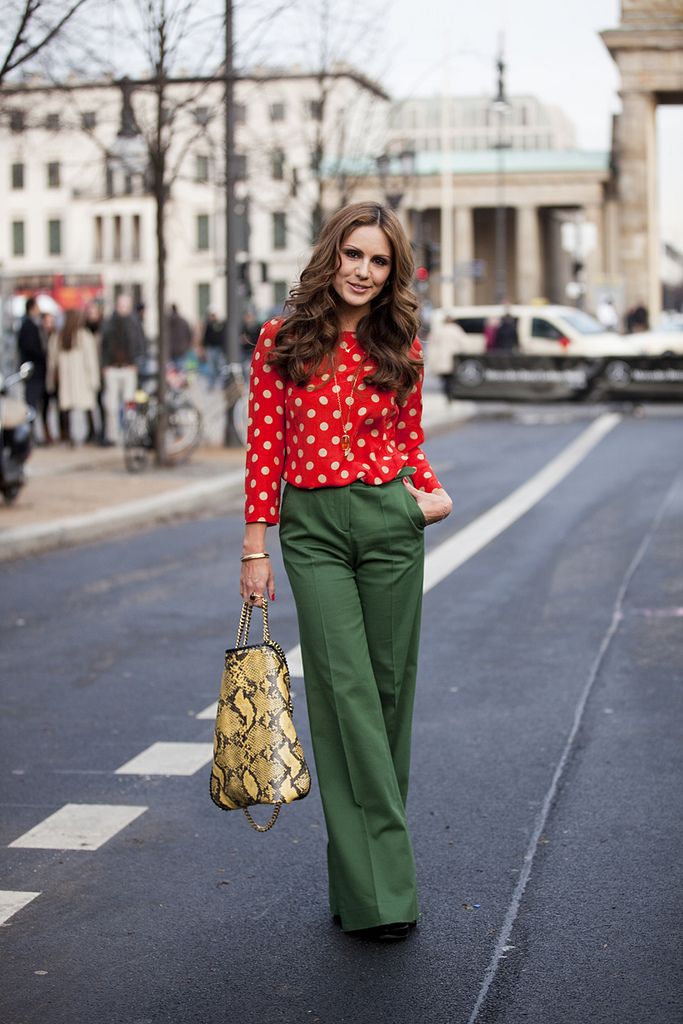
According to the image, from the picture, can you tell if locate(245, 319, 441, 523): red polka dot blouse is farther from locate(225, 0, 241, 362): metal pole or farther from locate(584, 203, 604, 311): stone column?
locate(584, 203, 604, 311): stone column

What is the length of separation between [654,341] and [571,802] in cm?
3028

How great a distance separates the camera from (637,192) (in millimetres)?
63594

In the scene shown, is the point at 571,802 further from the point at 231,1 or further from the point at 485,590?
the point at 231,1

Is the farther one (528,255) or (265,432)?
(528,255)

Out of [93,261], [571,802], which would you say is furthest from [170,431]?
[93,261]

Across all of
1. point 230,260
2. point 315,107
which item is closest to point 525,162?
point 315,107

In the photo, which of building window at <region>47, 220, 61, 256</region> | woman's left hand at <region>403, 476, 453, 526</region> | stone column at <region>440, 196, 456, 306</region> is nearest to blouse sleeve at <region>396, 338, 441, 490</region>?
woman's left hand at <region>403, 476, 453, 526</region>

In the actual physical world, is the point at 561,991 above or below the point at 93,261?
below

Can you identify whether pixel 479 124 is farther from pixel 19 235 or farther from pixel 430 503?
pixel 430 503

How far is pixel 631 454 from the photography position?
2256cm

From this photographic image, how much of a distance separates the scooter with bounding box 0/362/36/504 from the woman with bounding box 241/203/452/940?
10802mm

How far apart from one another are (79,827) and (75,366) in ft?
57.5

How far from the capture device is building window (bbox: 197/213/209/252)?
11031 centimetres

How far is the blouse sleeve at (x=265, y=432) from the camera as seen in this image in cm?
447
